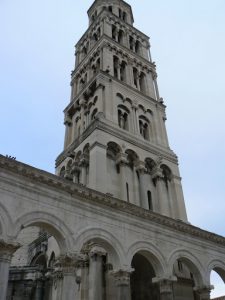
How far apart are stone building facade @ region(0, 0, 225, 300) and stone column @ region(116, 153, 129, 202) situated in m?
0.08

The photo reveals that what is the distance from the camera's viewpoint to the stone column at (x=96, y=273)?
1958cm

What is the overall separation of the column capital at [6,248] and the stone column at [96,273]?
649 centimetres

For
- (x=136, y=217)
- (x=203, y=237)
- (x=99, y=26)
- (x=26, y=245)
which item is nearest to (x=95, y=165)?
(x=136, y=217)

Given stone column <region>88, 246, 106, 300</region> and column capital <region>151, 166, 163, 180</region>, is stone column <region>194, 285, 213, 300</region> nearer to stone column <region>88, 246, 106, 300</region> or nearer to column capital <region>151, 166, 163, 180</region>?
stone column <region>88, 246, 106, 300</region>

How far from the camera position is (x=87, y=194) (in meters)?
18.6

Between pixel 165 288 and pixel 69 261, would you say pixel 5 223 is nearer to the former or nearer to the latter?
pixel 69 261

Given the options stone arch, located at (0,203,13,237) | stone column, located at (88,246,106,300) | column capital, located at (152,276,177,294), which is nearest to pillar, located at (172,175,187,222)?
column capital, located at (152,276,177,294)

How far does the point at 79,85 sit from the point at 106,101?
935cm

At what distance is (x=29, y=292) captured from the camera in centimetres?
2475

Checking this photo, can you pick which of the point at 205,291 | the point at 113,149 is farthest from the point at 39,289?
the point at 113,149

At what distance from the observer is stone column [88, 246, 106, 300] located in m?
19.6

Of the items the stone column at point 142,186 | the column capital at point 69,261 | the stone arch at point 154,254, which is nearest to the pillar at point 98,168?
the stone column at point 142,186

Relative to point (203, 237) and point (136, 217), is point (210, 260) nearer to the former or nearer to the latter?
point (203, 237)

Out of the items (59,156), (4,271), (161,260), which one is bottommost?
(4,271)
